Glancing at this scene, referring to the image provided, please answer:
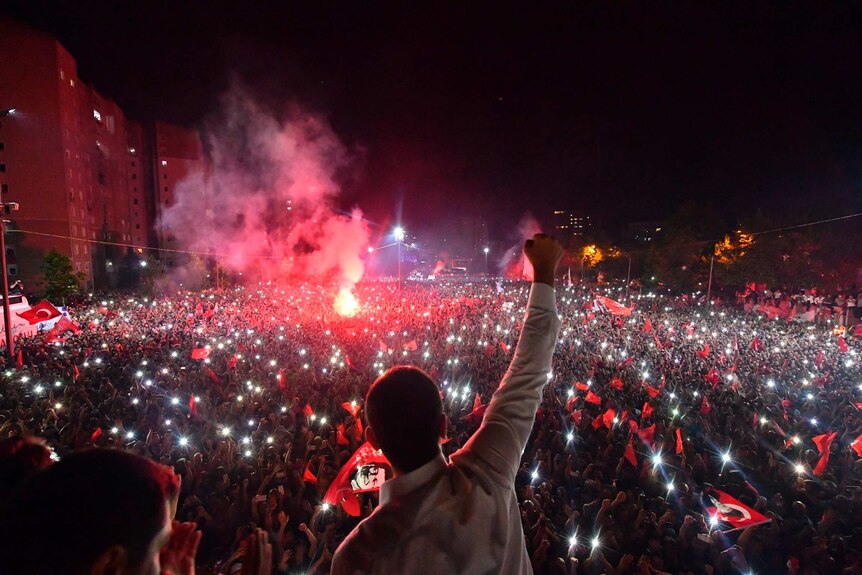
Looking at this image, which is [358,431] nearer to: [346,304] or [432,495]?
[432,495]

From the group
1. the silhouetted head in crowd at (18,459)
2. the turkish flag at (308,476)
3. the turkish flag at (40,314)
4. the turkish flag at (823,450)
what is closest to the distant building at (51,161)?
the turkish flag at (40,314)

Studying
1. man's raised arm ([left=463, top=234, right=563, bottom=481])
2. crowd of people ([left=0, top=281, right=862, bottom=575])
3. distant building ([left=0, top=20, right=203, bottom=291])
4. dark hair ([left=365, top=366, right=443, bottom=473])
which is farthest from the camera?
distant building ([left=0, top=20, right=203, bottom=291])

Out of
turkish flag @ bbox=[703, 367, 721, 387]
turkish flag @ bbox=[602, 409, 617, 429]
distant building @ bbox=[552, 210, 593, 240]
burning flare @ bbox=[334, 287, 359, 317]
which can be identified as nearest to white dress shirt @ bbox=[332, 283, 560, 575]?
turkish flag @ bbox=[602, 409, 617, 429]

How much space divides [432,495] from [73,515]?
856 mm

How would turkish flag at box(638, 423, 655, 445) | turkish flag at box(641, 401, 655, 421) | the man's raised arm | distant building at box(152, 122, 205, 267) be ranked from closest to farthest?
the man's raised arm, turkish flag at box(638, 423, 655, 445), turkish flag at box(641, 401, 655, 421), distant building at box(152, 122, 205, 267)

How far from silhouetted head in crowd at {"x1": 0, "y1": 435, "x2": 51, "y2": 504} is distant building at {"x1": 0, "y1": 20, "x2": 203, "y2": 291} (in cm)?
3332

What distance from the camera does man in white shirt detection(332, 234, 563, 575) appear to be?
1.27m

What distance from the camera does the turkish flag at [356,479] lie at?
17.4 ft

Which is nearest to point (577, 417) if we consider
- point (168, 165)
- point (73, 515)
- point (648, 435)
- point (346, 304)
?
point (648, 435)

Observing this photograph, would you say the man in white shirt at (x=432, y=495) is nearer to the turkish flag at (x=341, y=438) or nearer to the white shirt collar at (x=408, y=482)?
the white shirt collar at (x=408, y=482)

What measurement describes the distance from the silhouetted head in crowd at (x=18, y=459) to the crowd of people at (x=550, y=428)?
0.01 m

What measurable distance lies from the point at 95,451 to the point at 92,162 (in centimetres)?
5750

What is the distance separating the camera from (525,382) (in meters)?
1.77

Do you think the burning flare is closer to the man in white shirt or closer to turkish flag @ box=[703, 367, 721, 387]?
turkish flag @ box=[703, 367, 721, 387]
